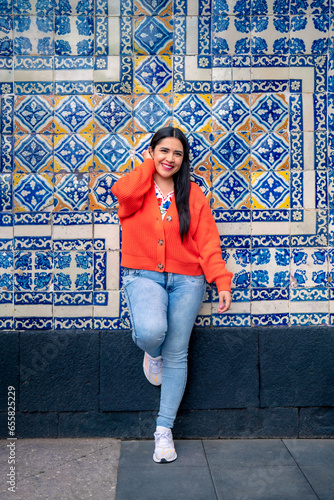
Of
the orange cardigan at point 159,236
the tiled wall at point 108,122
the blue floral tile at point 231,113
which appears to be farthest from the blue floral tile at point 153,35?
the orange cardigan at point 159,236

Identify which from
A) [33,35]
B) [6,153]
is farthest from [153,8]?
[6,153]

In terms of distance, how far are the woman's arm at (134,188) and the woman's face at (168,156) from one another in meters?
0.05

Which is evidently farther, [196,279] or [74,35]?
[74,35]

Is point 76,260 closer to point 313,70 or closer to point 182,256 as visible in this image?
point 182,256

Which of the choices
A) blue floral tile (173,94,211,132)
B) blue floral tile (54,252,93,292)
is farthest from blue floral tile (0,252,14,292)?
blue floral tile (173,94,211,132)

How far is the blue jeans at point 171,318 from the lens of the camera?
2699 millimetres

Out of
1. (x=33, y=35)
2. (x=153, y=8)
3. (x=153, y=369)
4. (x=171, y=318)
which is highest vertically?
(x=153, y=8)

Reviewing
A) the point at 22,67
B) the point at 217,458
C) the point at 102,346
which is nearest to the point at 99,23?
the point at 22,67

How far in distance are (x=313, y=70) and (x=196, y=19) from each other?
2.81 ft

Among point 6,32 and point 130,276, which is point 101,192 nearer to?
point 130,276

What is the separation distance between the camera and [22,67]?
2998 millimetres

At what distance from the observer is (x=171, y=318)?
2727mm

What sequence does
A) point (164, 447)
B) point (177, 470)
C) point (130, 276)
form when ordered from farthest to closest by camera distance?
point (130, 276) → point (164, 447) → point (177, 470)

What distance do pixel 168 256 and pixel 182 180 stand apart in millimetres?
496
